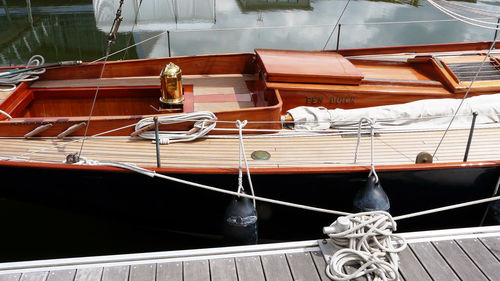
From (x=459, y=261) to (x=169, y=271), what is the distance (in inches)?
85.3

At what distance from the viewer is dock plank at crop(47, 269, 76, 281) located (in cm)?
315

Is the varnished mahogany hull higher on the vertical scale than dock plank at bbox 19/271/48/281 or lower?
lower

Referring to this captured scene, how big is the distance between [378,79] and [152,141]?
9.42 ft

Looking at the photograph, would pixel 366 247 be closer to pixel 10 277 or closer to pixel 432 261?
pixel 432 261

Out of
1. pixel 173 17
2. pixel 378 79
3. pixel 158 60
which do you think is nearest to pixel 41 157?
pixel 158 60

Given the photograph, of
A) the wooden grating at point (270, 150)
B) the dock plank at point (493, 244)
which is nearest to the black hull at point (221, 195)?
the wooden grating at point (270, 150)

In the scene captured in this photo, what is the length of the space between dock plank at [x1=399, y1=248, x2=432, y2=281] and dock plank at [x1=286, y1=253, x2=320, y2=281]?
0.64m

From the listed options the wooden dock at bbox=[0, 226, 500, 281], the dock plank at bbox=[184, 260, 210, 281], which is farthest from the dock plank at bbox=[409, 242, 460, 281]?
the dock plank at bbox=[184, 260, 210, 281]

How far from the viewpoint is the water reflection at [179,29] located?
→ 491 inches

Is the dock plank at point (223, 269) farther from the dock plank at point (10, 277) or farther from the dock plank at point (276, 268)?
the dock plank at point (10, 277)

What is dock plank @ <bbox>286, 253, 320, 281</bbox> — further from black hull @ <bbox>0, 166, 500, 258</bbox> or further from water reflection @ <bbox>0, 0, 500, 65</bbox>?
water reflection @ <bbox>0, 0, 500, 65</bbox>

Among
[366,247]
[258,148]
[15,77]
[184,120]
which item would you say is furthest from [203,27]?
[366,247]

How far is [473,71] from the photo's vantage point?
5.70 meters

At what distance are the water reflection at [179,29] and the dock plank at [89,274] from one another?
27.9ft
